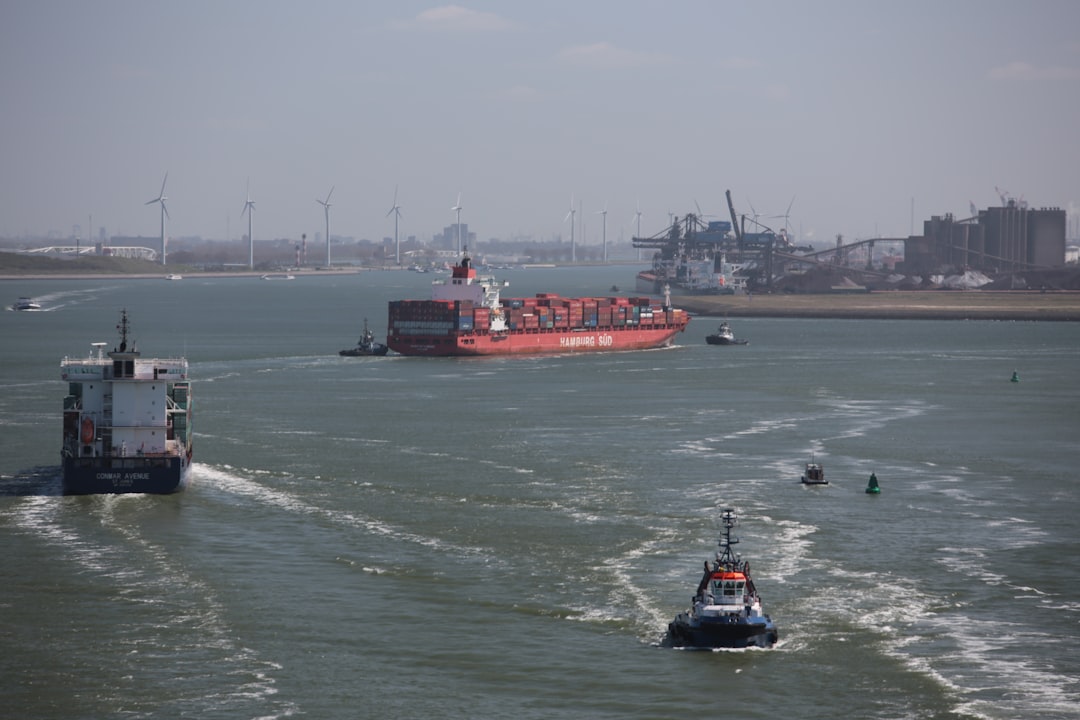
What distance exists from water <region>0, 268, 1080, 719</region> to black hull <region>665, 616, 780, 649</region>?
1.28 ft

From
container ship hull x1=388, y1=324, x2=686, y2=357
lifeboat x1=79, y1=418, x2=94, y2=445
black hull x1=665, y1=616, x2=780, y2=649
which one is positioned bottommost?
black hull x1=665, y1=616, x2=780, y2=649

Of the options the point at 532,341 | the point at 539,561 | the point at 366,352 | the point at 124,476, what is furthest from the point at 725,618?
the point at 532,341

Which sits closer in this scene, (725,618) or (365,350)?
(725,618)

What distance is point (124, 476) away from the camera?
55.2 meters

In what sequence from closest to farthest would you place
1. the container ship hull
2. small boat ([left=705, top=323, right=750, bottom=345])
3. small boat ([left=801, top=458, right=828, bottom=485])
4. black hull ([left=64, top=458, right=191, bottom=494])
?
black hull ([left=64, top=458, right=191, bottom=494])
small boat ([left=801, top=458, right=828, bottom=485])
the container ship hull
small boat ([left=705, top=323, right=750, bottom=345])

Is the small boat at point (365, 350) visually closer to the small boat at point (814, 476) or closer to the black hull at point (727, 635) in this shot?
the small boat at point (814, 476)

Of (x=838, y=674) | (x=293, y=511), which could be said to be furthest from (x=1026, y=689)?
(x=293, y=511)

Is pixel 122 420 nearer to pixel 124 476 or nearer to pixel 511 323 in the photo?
pixel 124 476

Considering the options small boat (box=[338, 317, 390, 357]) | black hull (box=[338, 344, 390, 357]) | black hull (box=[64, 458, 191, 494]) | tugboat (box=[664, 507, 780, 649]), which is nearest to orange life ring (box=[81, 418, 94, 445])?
black hull (box=[64, 458, 191, 494])

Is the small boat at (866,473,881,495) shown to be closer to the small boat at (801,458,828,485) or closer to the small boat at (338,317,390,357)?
the small boat at (801,458,828,485)

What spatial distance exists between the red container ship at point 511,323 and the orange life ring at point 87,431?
68.9 m

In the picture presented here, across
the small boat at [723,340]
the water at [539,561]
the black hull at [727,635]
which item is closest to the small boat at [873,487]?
the water at [539,561]

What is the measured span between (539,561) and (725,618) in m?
10.2

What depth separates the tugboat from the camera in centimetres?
3591
